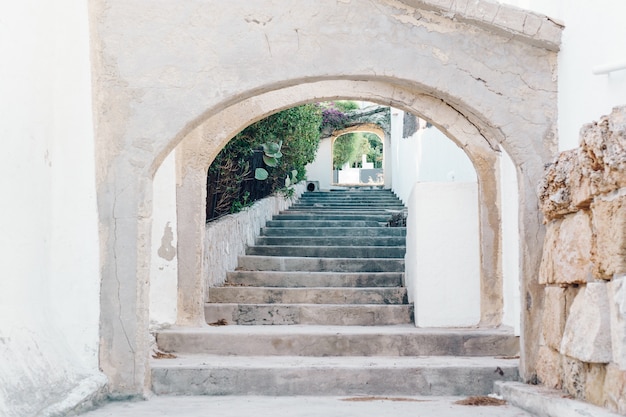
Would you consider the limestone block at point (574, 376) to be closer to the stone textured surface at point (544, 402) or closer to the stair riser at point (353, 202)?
the stone textured surface at point (544, 402)

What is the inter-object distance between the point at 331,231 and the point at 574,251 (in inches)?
300

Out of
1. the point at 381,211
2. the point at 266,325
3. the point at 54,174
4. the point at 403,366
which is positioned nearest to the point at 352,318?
the point at 266,325

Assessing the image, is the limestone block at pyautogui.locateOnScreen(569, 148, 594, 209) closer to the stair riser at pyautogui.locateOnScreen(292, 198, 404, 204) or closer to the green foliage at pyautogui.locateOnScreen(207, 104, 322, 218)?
the green foliage at pyautogui.locateOnScreen(207, 104, 322, 218)

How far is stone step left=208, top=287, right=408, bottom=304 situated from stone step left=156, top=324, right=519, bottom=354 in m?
1.63

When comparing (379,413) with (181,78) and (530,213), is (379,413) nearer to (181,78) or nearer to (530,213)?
(530,213)

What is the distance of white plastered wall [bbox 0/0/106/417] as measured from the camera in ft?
14.1

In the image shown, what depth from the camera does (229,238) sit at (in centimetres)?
973

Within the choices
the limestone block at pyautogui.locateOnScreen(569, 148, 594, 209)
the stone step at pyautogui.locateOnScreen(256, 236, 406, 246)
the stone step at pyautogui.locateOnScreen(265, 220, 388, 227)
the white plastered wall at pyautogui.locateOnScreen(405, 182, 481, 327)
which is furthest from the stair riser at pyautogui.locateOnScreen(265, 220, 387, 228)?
the limestone block at pyautogui.locateOnScreen(569, 148, 594, 209)

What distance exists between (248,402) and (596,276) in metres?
2.58

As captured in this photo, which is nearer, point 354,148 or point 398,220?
point 398,220

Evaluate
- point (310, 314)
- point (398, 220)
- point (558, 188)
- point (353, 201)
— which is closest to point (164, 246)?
point (310, 314)

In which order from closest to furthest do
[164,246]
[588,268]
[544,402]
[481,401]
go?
[588,268]
[544,402]
[481,401]
[164,246]

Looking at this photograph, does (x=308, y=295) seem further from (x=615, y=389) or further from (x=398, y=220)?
(x=615, y=389)

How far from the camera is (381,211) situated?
15344 millimetres
